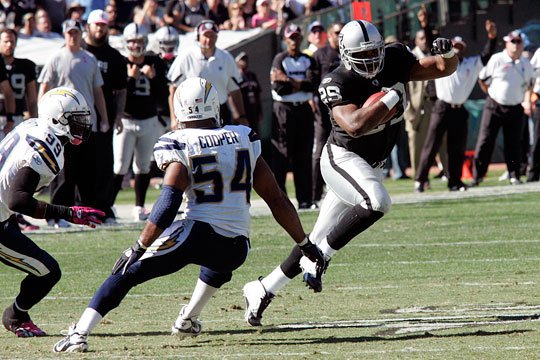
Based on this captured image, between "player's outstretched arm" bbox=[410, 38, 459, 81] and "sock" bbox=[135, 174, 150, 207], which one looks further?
"sock" bbox=[135, 174, 150, 207]

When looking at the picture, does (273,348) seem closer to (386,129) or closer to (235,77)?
(386,129)

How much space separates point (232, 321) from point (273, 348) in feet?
3.61

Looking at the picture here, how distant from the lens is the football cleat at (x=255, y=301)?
6867mm

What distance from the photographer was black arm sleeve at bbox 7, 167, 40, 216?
6293 mm

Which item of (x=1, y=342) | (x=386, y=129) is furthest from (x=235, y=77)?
(x=1, y=342)

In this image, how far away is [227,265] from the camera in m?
6.40

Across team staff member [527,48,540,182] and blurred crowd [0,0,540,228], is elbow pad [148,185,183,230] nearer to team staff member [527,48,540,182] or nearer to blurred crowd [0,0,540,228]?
blurred crowd [0,0,540,228]

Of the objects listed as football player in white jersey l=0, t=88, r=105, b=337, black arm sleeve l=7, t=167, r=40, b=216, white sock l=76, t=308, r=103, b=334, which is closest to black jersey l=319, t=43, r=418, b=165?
football player in white jersey l=0, t=88, r=105, b=337

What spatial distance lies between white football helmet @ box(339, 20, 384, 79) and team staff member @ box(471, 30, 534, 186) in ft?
29.6

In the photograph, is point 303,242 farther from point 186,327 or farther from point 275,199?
point 186,327

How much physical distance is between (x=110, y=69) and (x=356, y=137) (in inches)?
228

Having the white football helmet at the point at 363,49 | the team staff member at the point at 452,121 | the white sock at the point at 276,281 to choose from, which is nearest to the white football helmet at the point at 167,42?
the team staff member at the point at 452,121

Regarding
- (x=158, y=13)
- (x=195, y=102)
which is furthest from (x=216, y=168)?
(x=158, y=13)

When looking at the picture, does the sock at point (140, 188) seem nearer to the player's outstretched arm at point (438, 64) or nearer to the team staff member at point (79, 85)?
the team staff member at point (79, 85)
